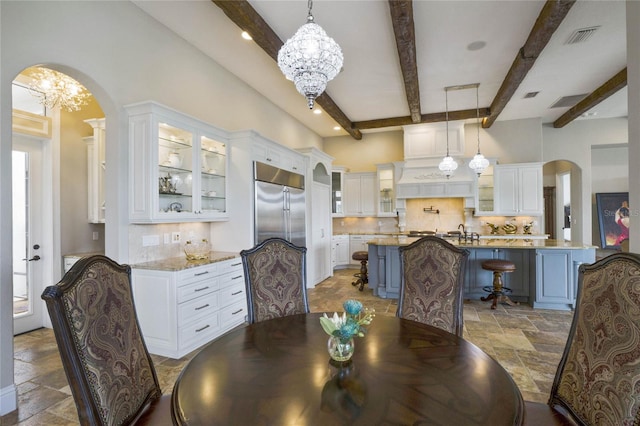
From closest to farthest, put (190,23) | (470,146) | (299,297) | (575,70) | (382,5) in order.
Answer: (299,297) < (382,5) < (190,23) < (575,70) < (470,146)

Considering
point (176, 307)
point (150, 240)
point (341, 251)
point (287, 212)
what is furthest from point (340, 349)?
point (341, 251)

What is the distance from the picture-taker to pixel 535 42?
355cm

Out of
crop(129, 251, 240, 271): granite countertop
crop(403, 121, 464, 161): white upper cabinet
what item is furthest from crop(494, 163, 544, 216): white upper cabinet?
crop(129, 251, 240, 271): granite countertop

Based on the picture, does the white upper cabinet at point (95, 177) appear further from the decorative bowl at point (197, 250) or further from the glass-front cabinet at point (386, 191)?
the glass-front cabinet at point (386, 191)

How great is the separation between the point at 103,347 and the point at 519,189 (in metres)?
7.54

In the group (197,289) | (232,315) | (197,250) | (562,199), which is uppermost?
(562,199)

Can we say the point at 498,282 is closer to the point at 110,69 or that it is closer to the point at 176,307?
the point at 176,307

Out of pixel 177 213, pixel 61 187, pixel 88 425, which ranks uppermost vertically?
pixel 61 187

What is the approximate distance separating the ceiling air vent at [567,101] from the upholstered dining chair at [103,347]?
7.28m

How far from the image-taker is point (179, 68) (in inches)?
147

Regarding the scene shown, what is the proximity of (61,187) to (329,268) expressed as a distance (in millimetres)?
4629

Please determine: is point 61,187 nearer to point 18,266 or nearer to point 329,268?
point 18,266

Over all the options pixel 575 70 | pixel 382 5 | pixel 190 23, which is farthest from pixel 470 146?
pixel 190 23

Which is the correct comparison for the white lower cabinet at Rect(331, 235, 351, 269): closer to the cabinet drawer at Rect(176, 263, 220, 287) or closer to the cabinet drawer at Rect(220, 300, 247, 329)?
the cabinet drawer at Rect(220, 300, 247, 329)
